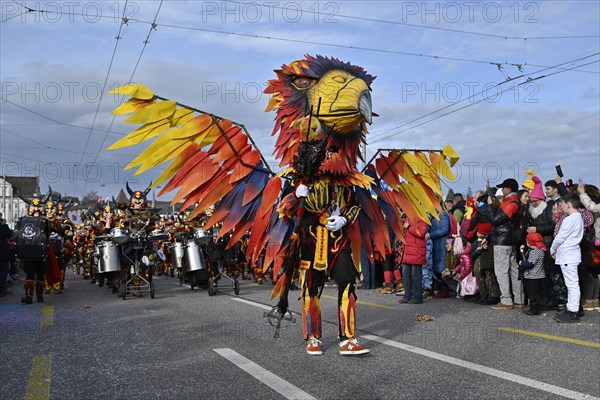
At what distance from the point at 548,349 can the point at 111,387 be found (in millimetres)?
4006

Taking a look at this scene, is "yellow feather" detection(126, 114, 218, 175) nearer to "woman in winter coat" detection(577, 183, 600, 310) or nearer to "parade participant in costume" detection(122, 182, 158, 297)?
"woman in winter coat" detection(577, 183, 600, 310)

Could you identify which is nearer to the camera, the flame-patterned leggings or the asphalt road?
the asphalt road

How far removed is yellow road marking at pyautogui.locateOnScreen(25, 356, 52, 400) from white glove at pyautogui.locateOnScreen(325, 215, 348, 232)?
2724 mm

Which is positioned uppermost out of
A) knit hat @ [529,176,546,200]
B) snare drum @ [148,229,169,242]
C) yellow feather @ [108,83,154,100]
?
yellow feather @ [108,83,154,100]

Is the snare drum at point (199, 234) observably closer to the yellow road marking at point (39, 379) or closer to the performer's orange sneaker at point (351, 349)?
the yellow road marking at point (39, 379)

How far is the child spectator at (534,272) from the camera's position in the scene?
8180 millimetres

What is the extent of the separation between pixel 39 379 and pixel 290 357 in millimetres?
2149

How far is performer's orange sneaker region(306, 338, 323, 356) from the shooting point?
227 inches

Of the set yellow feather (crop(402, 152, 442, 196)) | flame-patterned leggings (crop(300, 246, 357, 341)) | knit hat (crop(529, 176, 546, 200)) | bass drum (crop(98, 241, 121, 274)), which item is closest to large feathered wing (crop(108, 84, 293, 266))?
flame-patterned leggings (crop(300, 246, 357, 341))

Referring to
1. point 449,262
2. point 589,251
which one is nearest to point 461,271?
point 449,262

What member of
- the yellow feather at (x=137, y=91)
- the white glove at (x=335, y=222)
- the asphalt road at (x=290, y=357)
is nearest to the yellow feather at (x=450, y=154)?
the white glove at (x=335, y=222)

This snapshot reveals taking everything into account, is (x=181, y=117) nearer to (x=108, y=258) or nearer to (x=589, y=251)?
(x=589, y=251)

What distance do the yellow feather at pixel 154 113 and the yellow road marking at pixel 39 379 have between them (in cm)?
220

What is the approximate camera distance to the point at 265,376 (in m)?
4.92
